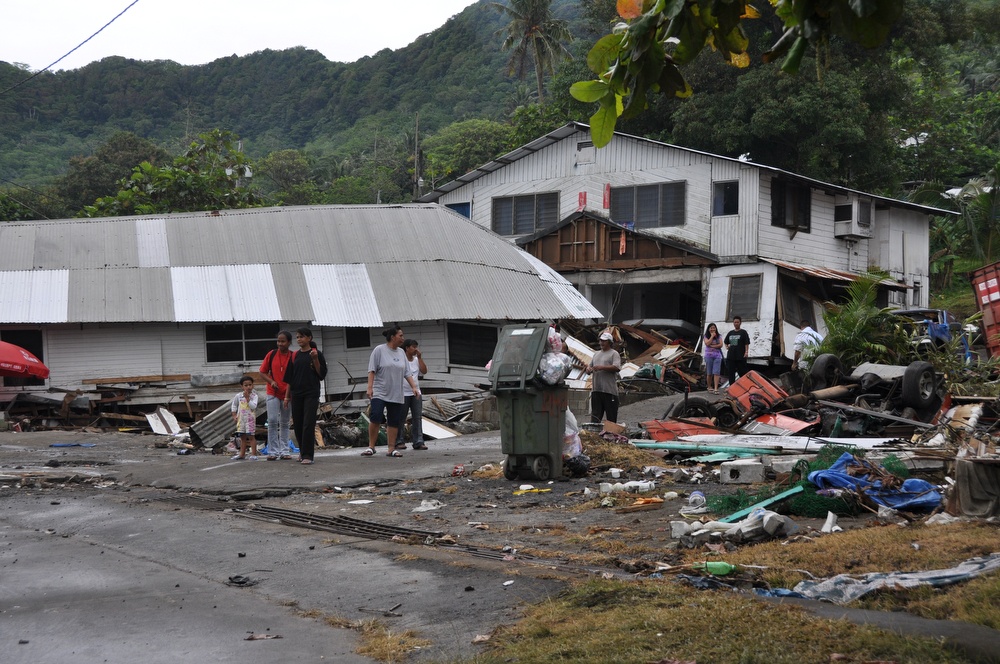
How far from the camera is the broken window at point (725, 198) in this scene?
28.2m

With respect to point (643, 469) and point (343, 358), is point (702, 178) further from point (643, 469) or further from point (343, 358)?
point (643, 469)

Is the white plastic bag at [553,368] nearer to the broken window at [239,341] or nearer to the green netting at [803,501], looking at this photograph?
the green netting at [803,501]

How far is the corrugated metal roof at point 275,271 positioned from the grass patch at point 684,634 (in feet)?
59.8

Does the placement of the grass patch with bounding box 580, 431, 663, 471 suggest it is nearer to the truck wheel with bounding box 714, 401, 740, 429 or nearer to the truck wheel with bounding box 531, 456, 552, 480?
the truck wheel with bounding box 531, 456, 552, 480

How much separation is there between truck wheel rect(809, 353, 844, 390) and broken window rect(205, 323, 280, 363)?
1268cm

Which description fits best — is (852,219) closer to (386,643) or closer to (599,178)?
(599,178)

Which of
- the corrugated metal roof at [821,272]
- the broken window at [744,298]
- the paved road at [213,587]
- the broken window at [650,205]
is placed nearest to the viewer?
the paved road at [213,587]

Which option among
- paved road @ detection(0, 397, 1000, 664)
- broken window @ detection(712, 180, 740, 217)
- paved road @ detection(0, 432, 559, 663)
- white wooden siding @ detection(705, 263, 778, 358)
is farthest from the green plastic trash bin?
broken window @ detection(712, 180, 740, 217)

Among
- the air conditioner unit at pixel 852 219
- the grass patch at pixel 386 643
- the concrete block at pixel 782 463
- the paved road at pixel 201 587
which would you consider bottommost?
the paved road at pixel 201 587

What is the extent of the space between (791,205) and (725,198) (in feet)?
6.88

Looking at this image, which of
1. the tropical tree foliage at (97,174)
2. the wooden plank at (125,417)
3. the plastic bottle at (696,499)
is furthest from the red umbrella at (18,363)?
the tropical tree foliage at (97,174)

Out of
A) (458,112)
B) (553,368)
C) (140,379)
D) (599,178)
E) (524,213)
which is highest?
(458,112)

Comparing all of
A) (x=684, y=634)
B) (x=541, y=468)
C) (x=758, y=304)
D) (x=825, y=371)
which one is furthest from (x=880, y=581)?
(x=758, y=304)

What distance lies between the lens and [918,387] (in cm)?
1441
